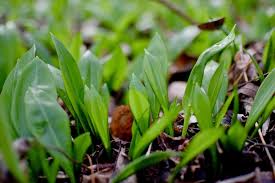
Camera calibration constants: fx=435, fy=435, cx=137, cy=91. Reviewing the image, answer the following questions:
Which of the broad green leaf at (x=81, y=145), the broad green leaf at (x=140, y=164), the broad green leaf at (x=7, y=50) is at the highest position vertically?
the broad green leaf at (x=7, y=50)

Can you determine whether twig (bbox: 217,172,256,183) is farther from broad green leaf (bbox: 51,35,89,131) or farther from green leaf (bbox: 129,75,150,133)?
broad green leaf (bbox: 51,35,89,131)

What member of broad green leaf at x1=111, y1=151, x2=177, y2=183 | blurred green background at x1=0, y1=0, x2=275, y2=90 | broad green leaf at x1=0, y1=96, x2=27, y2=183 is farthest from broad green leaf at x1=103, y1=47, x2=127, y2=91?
broad green leaf at x1=0, y1=96, x2=27, y2=183

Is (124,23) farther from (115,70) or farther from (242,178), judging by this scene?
(242,178)

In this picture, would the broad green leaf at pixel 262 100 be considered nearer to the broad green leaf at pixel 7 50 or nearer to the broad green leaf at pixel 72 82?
the broad green leaf at pixel 72 82

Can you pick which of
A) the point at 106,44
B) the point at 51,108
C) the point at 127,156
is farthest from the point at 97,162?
the point at 106,44

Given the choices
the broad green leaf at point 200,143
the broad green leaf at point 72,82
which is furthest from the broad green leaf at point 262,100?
the broad green leaf at point 72,82

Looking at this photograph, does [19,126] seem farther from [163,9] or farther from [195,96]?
[163,9]

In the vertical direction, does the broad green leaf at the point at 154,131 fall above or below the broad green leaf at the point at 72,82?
below
